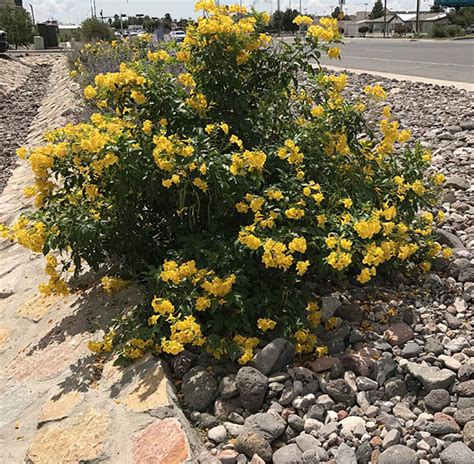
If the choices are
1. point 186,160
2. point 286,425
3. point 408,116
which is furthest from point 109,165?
point 408,116

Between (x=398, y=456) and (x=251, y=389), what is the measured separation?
2.38 feet

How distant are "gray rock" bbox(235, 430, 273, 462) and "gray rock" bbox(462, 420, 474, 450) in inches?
30.7

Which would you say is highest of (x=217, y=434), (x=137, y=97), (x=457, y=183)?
(x=137, y=97)

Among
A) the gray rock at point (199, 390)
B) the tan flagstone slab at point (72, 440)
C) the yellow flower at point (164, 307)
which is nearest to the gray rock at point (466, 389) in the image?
the gray rock at point (199, 390)

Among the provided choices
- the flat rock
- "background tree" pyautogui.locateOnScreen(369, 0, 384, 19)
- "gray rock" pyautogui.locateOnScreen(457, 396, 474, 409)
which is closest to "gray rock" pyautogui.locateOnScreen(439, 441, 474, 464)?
"gray rock" pyautogui.locateOnScreen(457, 396, 474, 409)

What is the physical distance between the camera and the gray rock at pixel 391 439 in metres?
2.48

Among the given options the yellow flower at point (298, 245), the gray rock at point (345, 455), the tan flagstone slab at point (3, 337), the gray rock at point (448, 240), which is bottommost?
the tan flagstone slab at point (3, 337)

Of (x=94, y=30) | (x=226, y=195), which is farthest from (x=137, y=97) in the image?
(x=94, y=30)

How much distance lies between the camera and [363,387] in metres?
2.87

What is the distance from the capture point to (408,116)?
23.0ft

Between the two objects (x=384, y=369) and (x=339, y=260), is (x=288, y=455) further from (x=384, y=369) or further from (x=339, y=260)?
(x=339, y=260)

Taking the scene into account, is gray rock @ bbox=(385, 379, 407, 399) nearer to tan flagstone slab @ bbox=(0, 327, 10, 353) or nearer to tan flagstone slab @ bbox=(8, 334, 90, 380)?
tan flagstone slab @ bbox=(8, 334, 90, 380)

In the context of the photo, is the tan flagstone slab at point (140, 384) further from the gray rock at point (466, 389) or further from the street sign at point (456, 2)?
the street sign at point (456, 2)

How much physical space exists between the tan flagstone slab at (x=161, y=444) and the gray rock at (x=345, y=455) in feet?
2.02
